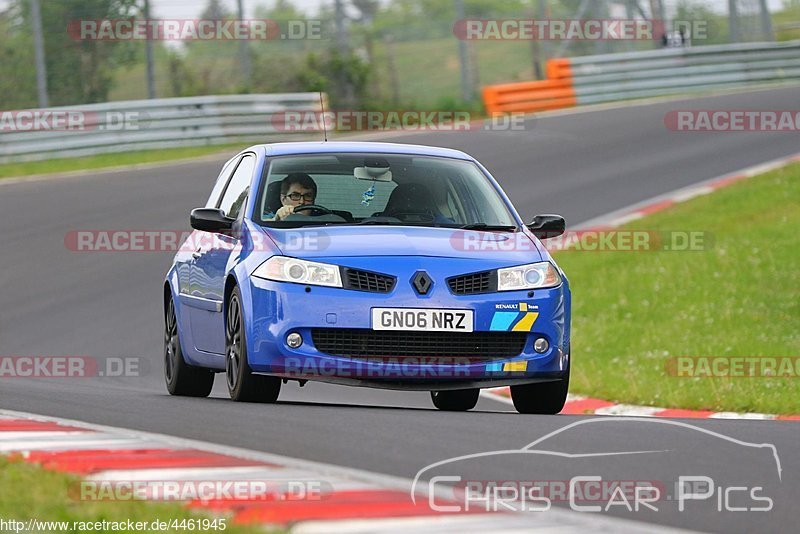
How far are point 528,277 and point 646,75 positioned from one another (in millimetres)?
23140

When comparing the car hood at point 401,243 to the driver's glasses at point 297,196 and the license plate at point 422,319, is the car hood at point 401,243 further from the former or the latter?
the driver's glasses at point 297,196

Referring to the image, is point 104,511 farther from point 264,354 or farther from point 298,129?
point 298,129

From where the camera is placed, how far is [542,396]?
28.3 ft

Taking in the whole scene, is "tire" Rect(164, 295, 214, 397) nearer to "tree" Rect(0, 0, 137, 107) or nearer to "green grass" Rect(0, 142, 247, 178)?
"green grass" Rect(0, 142, 247, 178)

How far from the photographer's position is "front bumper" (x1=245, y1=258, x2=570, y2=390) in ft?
25.8

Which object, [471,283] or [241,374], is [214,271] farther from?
[471,283]

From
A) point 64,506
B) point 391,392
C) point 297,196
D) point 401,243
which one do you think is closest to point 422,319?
point 401,243

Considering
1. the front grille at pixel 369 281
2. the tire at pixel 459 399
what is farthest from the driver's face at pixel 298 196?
the tire at pixel 459 399

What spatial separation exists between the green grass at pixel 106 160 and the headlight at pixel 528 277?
15402 mm

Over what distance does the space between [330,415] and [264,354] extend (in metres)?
0.79

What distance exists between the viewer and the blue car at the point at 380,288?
7.88 meters

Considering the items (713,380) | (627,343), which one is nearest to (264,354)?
(713,380)

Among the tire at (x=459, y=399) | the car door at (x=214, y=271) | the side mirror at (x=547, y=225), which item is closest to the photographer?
the car door at (x=214, y=271)

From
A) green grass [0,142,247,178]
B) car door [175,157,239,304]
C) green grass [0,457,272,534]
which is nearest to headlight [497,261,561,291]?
car door [175,157,239,304]
